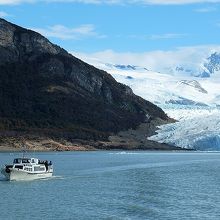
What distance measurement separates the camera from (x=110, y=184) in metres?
97.6

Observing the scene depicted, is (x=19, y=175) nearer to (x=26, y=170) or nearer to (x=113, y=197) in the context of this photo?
(x=26, y=170)

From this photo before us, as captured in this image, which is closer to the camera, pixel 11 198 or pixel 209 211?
pixel 209 211

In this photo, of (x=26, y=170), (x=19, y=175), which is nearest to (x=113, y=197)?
(x=19, y=175)

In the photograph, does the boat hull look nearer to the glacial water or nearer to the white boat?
the white boat

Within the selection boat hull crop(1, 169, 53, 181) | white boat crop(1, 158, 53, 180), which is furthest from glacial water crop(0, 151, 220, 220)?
white boat crop(1, 158, 53, 180)

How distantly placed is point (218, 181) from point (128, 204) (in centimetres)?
3248

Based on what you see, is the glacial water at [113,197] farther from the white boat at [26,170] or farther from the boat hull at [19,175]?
the white boat at [26,170]

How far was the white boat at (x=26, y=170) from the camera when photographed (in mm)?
100625

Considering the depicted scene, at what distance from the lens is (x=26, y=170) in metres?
103

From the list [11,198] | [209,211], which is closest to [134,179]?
[11,198]

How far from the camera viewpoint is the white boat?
10062cm

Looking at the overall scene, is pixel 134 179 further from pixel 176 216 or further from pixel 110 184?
pixel 176 216

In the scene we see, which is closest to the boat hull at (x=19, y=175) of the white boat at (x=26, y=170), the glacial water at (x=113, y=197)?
the white boat at (x=26, y=170)

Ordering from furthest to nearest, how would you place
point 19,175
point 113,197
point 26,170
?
point 26,170 < point 19,175 < point 113,197
